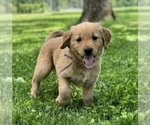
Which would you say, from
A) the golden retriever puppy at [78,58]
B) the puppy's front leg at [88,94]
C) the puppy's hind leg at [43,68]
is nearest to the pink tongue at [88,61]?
the golden retriever puppy at [78,58]

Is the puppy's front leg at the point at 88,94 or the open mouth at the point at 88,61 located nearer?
the open mouth at the point at 88,61

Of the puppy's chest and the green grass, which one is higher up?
the puppy's chest

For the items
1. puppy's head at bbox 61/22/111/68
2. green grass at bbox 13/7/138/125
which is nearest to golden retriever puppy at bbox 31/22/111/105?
puppy's head at bbox 61/22/111/68

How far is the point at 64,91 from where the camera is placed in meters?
4.34

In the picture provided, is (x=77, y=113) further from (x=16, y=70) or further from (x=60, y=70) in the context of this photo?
(x=16, y=70)

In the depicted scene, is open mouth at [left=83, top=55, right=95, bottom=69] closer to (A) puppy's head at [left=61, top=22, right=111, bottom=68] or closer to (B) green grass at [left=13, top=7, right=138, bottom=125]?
(A) puppy's head at [left=61, top=22, right=111, bottom=68]

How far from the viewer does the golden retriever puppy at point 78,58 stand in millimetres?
4102

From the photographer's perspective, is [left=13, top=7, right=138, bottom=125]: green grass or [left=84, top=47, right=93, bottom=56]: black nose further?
[left=84, top=47, right=93, bottom=56]: black nose

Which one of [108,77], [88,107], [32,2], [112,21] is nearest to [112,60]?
[108,77]

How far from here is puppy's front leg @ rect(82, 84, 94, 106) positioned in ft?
15.0

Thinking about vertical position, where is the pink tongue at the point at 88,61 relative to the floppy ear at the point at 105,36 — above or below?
below

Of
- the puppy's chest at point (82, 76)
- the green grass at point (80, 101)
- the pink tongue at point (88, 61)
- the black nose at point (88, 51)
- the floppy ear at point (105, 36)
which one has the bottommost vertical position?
the green grass at point (80, 101)

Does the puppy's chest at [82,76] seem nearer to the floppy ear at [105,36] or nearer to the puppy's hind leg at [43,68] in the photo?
the floppy ear at [105,36]

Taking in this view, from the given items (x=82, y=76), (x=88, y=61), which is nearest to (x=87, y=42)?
(x=88, y=61)
